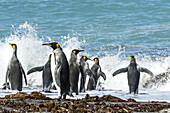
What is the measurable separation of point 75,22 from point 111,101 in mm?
18120

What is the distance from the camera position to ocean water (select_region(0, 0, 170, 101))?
1114cm

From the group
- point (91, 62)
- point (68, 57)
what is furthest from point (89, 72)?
point (68, 57)

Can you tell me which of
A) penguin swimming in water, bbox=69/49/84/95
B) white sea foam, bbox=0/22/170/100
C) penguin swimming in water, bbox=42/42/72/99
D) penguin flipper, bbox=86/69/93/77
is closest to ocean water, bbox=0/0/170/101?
white sea foam, bbox=0/22/170/100

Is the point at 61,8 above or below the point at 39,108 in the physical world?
above

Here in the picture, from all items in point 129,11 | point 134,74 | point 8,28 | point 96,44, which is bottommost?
point 134,74

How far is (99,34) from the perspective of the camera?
20047 millimetres

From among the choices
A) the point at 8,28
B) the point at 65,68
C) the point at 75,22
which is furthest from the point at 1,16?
the point at 65,68

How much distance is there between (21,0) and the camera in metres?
31.2

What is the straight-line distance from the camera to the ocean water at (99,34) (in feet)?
36.6

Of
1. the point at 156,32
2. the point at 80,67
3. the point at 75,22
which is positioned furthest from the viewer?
the point at 75,22

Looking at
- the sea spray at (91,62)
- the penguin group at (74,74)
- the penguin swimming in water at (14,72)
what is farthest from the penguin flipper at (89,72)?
the sea spray at (91,62)

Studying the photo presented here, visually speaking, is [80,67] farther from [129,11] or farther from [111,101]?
[129,11]

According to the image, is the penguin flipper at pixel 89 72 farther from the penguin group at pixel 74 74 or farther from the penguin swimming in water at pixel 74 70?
the penguin swimming in water at pixel 74 70

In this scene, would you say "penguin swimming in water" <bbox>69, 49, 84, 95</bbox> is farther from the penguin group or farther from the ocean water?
the ocean water
